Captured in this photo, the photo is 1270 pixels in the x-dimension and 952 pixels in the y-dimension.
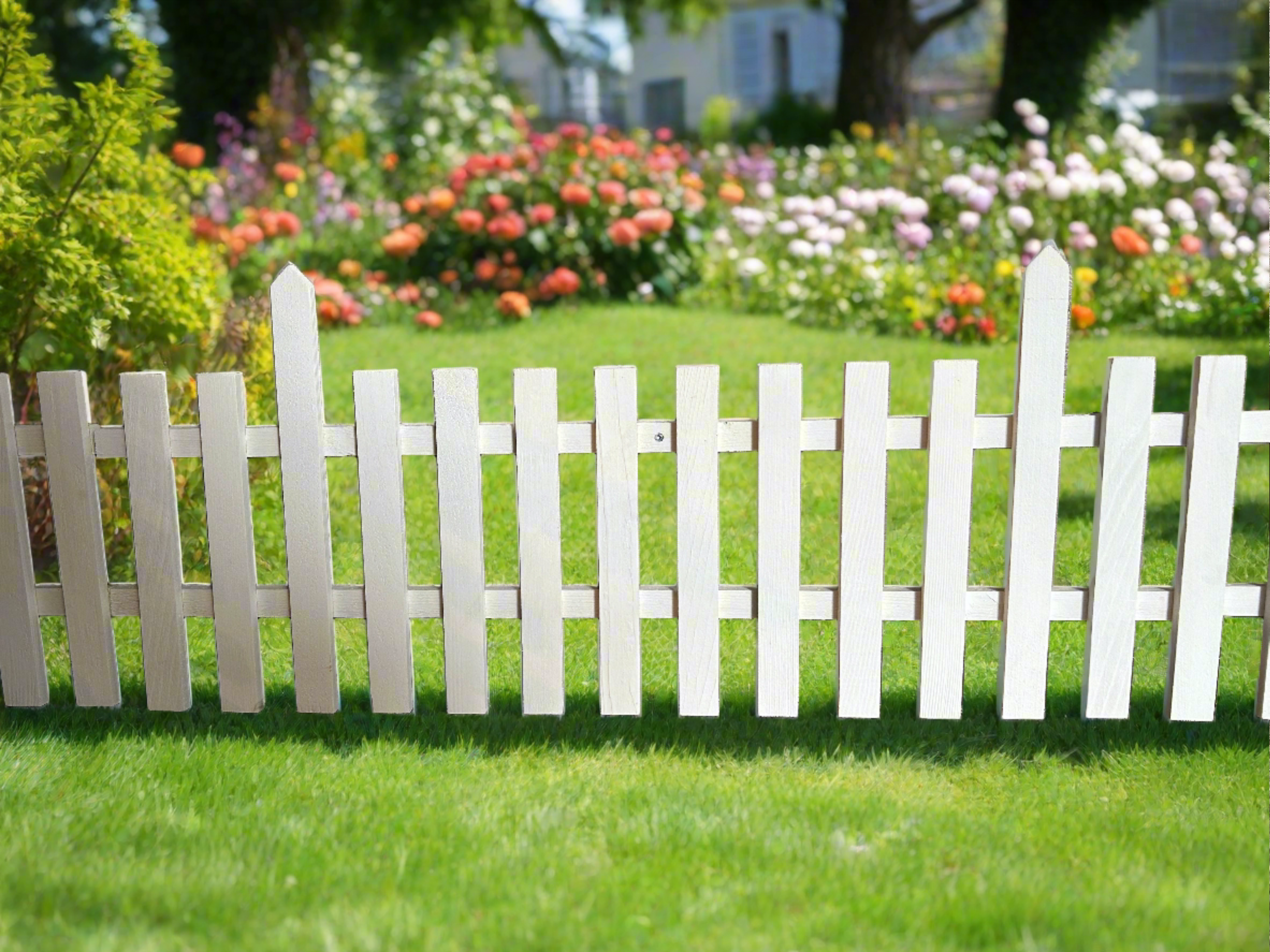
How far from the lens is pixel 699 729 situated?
11.1 feet

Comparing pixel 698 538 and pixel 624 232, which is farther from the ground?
pixel 624 232

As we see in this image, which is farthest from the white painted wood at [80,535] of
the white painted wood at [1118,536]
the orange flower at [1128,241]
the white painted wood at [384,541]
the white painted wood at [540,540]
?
the orange flower at [1128,241]

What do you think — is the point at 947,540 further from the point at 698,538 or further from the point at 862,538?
the point at 698,538

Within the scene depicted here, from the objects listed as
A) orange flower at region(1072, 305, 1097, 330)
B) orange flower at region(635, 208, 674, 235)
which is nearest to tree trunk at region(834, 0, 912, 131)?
orange flower at region(635, 208, 674, 235)

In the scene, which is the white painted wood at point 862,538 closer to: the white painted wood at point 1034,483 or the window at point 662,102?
the white painted wood at point 1034,483

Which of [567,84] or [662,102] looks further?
[567,84]

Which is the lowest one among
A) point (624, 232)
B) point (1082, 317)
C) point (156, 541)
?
point (156, 541)

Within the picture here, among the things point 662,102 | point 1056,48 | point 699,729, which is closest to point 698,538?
point 699,729

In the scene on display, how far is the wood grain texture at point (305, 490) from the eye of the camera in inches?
124

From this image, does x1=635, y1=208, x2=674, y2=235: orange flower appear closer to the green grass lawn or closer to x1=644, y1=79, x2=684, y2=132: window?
the green grass lawn

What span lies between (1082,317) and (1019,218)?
47.6 inches

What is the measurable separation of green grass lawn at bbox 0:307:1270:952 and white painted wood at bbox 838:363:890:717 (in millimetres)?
182

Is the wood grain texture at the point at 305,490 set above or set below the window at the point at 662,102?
below

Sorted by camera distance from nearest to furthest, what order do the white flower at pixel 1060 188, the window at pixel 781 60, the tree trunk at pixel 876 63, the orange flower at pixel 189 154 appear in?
the orange flower at pixel 189 154 → the white flower at pixel 1060 188 → the tree trunk at pixel 876 63 → the window at pixel 781 60
